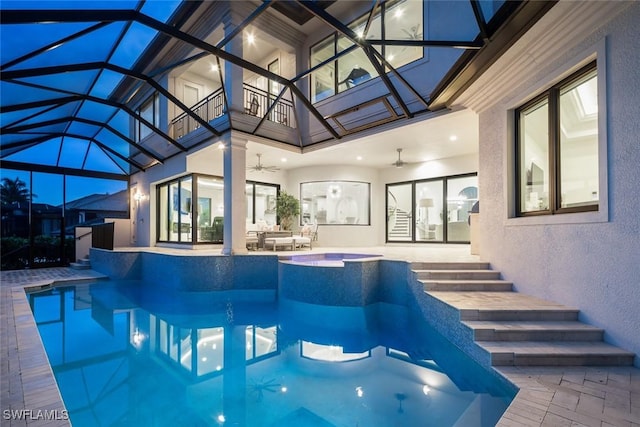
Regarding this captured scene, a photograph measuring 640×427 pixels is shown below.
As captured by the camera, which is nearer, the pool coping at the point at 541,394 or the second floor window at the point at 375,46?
the pool coping at the point at 541,394

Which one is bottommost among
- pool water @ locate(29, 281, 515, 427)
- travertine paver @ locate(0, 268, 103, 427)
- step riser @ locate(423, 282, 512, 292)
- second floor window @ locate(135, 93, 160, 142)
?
pool water @ locate(29, 281, 515, 427)

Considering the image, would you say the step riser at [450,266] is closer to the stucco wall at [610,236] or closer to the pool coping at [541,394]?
the stucco wall at [610,236]

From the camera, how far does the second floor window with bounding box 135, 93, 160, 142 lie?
1211cm

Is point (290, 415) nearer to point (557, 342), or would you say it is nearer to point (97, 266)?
point (557, 342)

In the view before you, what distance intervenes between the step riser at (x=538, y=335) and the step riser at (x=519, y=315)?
355 millimetres

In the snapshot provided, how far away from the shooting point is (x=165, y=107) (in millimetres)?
11219

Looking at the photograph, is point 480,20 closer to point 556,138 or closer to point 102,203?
point 556,138

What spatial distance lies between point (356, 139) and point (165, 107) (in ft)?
24.0

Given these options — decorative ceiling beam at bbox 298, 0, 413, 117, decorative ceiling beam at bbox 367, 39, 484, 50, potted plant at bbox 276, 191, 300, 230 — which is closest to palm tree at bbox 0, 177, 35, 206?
potted plant at bbox 276, 191, 300, 230

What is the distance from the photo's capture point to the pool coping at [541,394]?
2.28 m

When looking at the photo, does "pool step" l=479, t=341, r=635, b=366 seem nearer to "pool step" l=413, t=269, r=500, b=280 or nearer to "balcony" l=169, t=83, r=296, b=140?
"pool step" l=413, t=269, r=500, b=280

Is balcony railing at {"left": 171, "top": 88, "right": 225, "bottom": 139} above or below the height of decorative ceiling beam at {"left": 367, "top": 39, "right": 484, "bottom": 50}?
above

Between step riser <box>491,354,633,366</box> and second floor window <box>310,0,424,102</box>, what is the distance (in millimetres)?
6404

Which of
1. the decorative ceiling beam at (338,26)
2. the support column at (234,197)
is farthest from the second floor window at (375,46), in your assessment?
the support column at (234,197)
